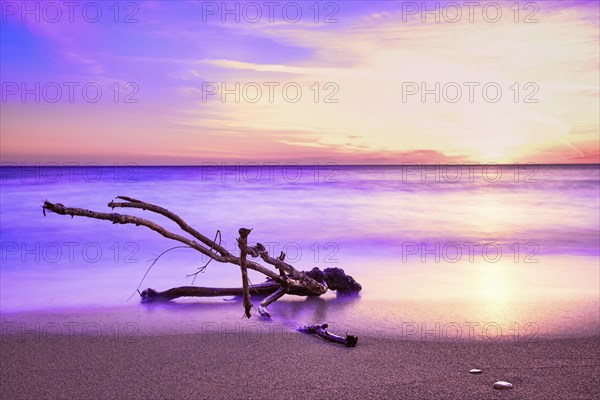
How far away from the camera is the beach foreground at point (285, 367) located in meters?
3.28

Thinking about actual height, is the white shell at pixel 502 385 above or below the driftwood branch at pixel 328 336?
below

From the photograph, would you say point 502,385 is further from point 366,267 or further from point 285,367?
point 366,267

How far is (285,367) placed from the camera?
12.2 feet

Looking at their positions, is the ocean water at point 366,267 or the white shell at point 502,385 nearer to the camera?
the white shell at point 502,385

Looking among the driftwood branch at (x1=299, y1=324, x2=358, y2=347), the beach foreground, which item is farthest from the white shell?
the driftwood branch at (x1=299, y1=324, x2=358, y2=347)

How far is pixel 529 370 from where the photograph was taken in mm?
3609

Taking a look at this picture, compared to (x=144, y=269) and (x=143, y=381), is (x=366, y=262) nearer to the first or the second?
(x=144, y=269)

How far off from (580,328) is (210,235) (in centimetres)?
888

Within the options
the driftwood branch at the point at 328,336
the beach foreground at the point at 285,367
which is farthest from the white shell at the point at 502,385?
the driftwood branch at the point at 328,336

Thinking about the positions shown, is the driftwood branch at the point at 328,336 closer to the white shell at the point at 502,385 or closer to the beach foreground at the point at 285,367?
the beach foreground at the point at 285,367

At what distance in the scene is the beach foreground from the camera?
3.28m

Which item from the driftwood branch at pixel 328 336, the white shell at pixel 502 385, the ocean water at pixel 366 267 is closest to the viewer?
the white shell at pixel 502 385

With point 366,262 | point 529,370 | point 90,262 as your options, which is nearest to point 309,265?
point 366,262

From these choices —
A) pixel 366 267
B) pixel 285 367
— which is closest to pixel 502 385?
pixel 285 367
